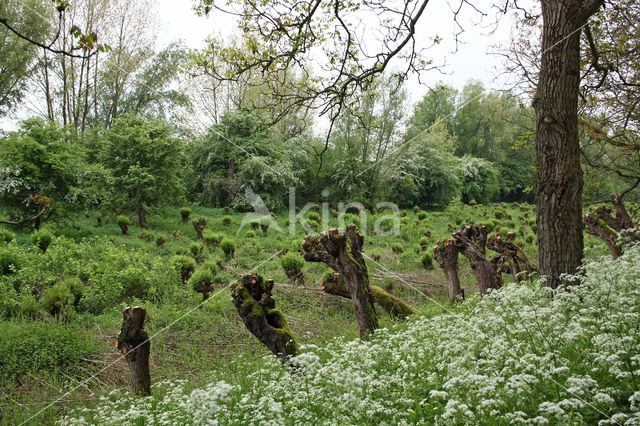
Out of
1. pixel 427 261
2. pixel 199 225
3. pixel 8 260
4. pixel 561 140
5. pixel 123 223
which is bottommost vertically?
pixel 427 261

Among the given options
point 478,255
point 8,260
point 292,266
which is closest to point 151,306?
point 8,260

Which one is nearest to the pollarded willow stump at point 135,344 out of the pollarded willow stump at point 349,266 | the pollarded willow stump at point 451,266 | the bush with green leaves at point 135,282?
the pollarded willow stump at point 349,266

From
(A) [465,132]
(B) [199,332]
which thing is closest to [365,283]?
(B) [199,332]

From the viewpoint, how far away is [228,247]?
370 inches

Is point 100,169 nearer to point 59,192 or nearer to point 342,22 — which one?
point 59,192

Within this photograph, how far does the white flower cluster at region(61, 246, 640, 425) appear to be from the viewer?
Result: 1.93 metres

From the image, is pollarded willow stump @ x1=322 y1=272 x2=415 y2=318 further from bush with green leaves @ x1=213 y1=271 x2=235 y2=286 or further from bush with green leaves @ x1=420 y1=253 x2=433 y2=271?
bush with green leaves @ x1=420 y1=253 x2=433 y2=271

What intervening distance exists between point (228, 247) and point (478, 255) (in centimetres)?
551

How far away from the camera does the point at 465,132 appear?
86.9 feet

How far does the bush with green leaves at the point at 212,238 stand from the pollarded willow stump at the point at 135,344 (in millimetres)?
6177

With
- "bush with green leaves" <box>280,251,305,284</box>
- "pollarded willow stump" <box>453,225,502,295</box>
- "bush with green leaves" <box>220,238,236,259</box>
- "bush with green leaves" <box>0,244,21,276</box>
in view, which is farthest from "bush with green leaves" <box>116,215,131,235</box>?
"pollarded willow stump" <box>453,225,502,295</box>

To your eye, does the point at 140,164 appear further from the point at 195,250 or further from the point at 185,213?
the point at 195,250

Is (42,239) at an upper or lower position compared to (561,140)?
lower

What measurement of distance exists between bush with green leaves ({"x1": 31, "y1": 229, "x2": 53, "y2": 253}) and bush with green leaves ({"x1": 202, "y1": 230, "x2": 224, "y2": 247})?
3216mm
